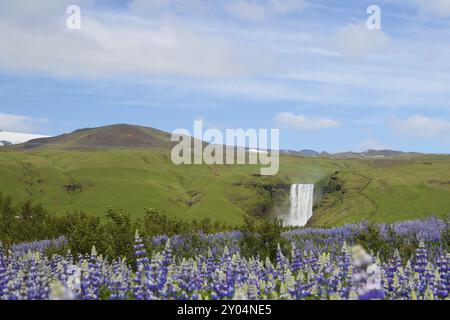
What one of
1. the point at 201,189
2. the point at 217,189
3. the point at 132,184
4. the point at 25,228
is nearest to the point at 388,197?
the point at 217,189

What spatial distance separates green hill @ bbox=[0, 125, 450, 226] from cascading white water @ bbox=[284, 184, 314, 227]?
229 cm

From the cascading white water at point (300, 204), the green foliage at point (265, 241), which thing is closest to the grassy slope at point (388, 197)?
the cascading white water at point (300, 204)

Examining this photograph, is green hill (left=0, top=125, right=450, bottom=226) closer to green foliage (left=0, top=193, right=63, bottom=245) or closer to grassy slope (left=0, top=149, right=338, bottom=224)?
grassy slope (left=0, top=149, right=338, bottom=224)

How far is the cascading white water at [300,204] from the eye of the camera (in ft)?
376

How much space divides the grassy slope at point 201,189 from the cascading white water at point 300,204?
5966mm

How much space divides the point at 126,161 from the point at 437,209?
96447 millimetres

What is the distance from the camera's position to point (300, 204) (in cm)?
11881

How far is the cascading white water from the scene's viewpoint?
114750mm

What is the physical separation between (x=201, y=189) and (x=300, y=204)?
2840 centimetres

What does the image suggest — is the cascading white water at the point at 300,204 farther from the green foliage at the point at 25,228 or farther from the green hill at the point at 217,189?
the green foliage at the point at 25,228

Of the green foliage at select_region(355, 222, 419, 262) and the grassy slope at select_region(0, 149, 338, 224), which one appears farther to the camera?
the grassy slope at select_region(0, 149, 338, 224)

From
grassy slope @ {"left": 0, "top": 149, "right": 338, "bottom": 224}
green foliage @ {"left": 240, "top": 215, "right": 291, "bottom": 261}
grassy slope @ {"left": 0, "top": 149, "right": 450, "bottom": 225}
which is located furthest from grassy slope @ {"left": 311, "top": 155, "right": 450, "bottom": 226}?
green foliage @ {"left": 240, "top": 215, "right": 291, "bottom": 261}
